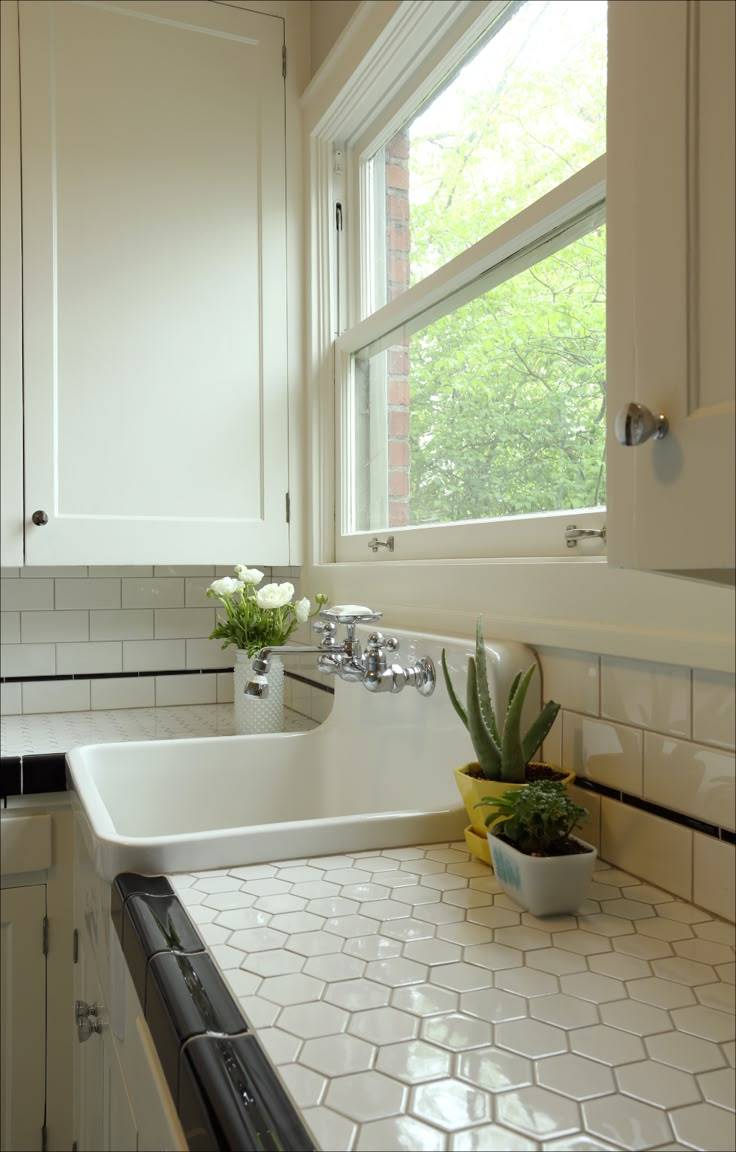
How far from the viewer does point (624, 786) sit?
99 centimetres

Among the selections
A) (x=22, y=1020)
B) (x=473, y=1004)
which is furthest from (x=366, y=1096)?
(x=22, y=1020)

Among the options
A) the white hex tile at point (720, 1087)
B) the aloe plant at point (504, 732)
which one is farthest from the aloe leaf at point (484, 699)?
the white hex tile at point (720, 1087)

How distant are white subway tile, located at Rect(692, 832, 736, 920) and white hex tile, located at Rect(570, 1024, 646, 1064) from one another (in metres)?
0.27

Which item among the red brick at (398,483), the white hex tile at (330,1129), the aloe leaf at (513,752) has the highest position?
the red brick at (398,483)

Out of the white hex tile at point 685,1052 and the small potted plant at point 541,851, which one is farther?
the small potted plant at point 541,851

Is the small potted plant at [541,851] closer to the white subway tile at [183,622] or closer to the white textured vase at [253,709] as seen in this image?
the white textured vase at [253,709]

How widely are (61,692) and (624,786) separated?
161 cm

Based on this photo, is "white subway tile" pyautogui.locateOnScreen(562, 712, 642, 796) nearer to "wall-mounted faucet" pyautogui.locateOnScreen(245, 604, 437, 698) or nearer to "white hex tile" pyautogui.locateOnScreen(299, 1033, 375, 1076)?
"wall-mounted faucet" pyautogui.locateOnScreen(245, 604, 437, 698)

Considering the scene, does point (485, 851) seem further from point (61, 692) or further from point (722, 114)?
point (61, 692)

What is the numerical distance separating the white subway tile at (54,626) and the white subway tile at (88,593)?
25 millimetres

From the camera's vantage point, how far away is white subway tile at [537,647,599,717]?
3.46 feet

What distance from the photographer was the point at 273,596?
1.77 m

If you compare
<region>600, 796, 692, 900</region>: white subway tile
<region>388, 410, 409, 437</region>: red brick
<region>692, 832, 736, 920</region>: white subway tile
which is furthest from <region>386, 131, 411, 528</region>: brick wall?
<region>692, 832, 736, 920</region>: white subway tile

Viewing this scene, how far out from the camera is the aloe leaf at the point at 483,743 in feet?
3.27
